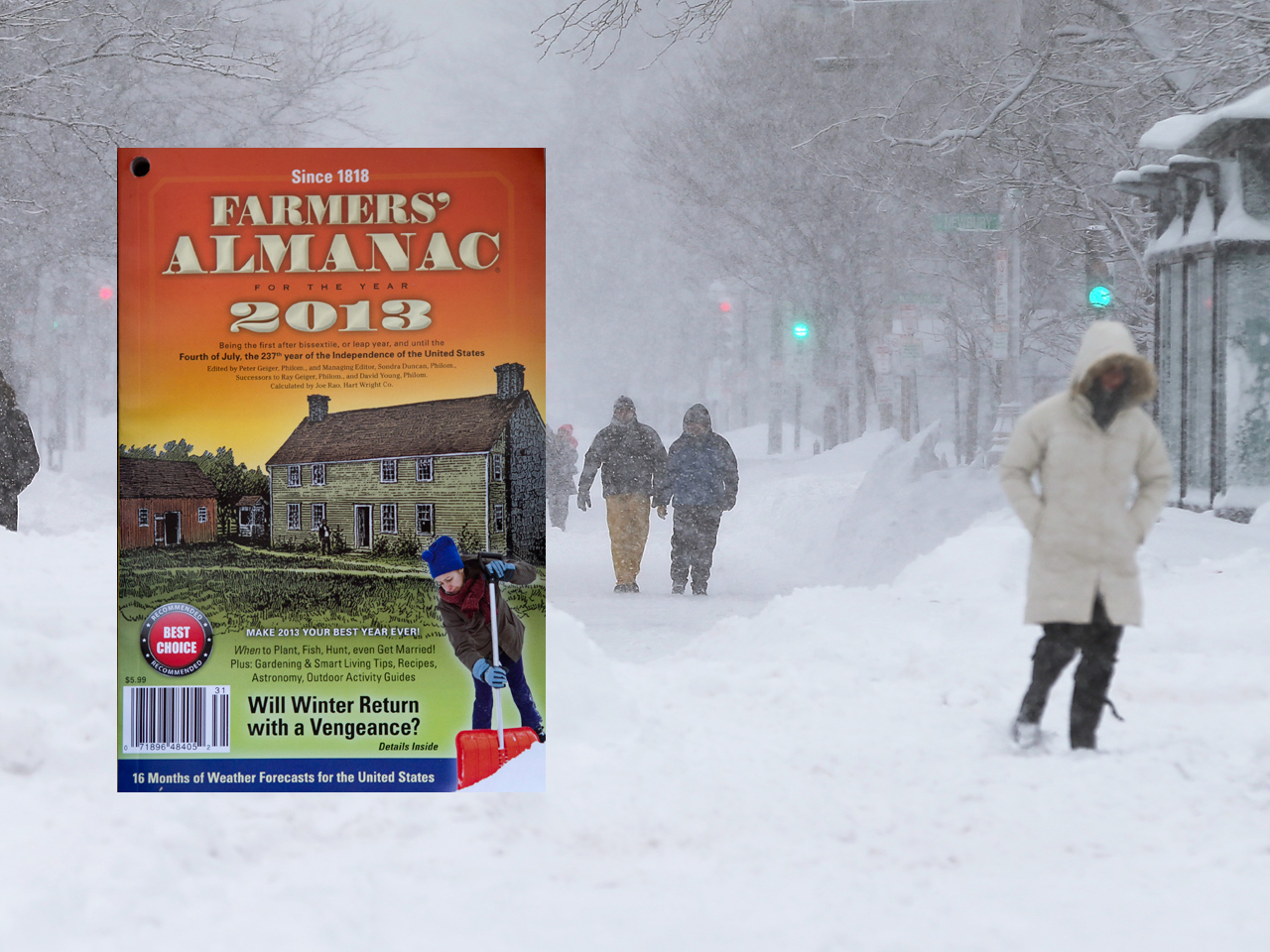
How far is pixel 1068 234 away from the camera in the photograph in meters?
7.03

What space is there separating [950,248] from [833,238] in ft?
3.91

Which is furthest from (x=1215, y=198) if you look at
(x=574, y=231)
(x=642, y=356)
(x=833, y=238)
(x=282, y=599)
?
(x=642, y=356)

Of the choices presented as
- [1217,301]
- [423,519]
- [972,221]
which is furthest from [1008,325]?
[423,519]

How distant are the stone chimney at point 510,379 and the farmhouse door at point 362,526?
0.42 m

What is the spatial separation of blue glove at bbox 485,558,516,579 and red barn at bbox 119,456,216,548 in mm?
598

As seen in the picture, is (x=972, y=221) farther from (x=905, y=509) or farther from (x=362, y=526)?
(x=362, y=526)

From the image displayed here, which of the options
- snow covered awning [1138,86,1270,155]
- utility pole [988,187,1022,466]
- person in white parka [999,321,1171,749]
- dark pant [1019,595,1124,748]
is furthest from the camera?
utility pole [988,187,1022,466]

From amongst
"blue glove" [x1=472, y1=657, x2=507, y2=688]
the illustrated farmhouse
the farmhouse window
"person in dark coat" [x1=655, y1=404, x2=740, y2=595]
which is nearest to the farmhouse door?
the illustrated farmhouse

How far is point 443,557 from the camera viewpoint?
7.50 ft

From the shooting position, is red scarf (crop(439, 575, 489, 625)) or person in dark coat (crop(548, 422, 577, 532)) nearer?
red scarf (crop(439, 575, 489, 625))

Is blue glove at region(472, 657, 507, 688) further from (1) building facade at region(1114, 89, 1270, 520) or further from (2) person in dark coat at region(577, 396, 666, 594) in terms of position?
(2) person in dark coat at region(577, 396, 666, 594)

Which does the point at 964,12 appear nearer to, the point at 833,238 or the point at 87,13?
the point at 833,238

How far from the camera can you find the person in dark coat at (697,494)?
20.5 feet

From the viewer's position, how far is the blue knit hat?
7.48 feet
